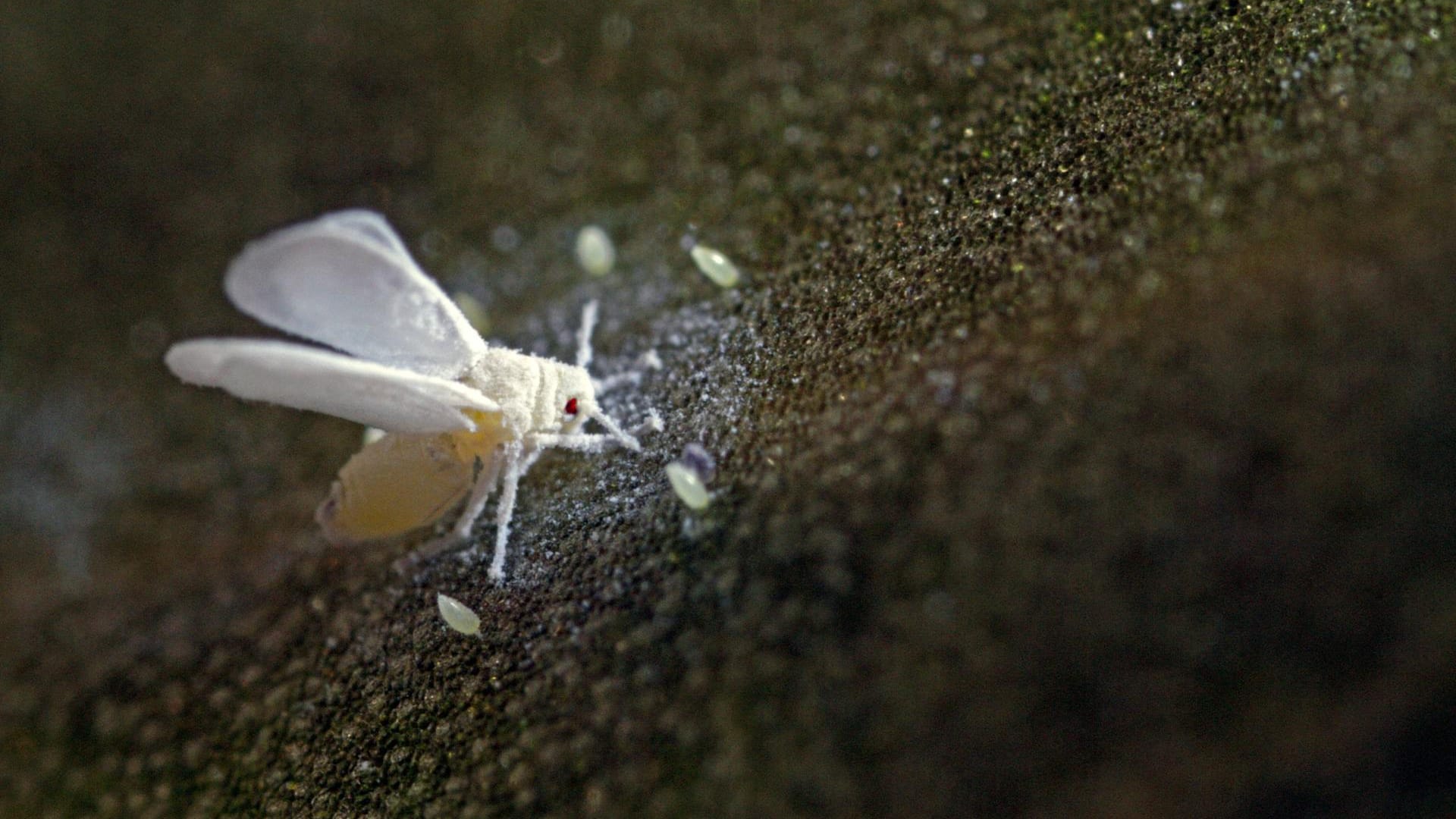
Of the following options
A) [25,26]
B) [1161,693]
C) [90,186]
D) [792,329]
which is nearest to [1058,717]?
[1161,693]

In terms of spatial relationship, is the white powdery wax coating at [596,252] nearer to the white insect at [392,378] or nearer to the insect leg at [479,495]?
the white insect at [392,378]

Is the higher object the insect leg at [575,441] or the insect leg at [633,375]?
the insect leg at [633,375]

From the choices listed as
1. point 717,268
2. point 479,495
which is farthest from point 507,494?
point 717,268

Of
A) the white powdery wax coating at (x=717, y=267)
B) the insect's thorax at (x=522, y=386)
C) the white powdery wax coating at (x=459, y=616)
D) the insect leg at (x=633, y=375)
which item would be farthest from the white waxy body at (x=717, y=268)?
the white powdery wax coating at (x=459, y=616)

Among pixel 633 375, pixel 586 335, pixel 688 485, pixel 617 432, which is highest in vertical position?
pixel 586 335

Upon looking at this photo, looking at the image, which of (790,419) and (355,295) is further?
(355,295)

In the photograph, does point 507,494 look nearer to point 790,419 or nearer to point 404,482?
point 404,482

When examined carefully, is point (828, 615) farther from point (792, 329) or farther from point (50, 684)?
point (50, 684)
